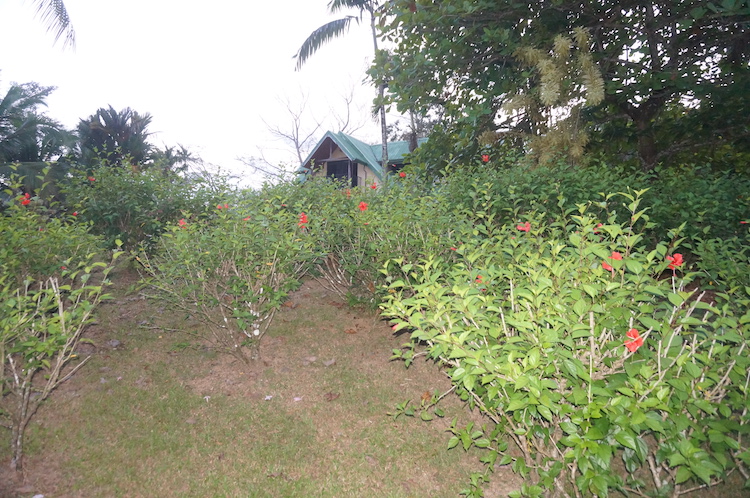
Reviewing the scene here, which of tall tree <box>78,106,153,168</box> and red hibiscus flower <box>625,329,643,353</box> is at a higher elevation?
tall tree <box>78,106,153,168</box>

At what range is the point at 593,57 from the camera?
277 inches

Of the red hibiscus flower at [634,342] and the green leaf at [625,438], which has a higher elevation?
the red hibiscus flower at [634,342]

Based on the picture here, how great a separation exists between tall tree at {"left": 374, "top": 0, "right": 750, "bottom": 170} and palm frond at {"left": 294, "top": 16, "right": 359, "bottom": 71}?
9.61 metres

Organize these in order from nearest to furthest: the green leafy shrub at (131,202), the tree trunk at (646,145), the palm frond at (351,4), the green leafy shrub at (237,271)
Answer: the green leafy shrub at (237,271) → the green leafy shrub at (131,202) → the tree trunk at (646,145) → the palm frond at (351,4)

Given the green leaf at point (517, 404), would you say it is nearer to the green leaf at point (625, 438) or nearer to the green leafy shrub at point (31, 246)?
the green leaf at point (625, 438)

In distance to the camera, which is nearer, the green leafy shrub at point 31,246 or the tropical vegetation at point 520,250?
the tropical vegetation at point 520,250

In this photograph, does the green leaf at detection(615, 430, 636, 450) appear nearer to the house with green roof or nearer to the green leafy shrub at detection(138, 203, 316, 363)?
the green leafy shrub at detection(138, 203, 316, 363)

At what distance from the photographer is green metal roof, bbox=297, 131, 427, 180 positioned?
2088 cm

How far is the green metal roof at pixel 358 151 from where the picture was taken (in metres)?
20.9

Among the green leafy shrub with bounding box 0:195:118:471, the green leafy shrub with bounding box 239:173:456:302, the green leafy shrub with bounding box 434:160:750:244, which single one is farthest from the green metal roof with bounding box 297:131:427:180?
the green leafy shrub with bounding box 0:195:118:471

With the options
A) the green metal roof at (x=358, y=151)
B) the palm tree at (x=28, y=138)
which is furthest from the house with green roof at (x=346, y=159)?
the palm tree at (x=28, y=138)

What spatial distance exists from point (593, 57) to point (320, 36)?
12.5m

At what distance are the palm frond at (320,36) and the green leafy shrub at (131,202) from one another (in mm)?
11896

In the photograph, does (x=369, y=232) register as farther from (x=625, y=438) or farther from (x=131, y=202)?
(x=131, y=202)
